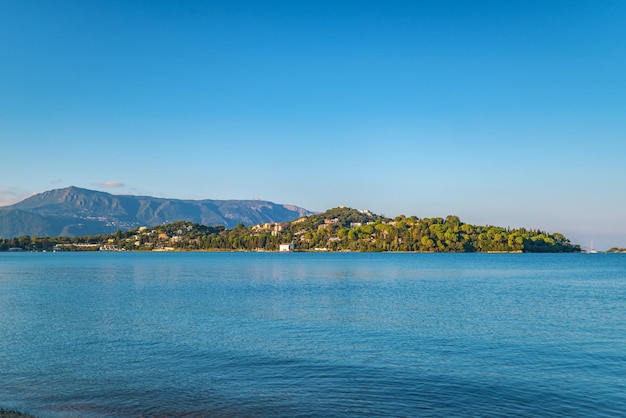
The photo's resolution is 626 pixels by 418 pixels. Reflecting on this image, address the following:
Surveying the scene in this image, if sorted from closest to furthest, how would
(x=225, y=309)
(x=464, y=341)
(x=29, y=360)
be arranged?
(x=29, y=360)
(x=464, y=341)
(x=225, y=309)

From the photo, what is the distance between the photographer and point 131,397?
23.6 m

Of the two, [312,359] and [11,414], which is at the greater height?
[312,359]

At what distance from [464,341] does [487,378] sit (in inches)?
369

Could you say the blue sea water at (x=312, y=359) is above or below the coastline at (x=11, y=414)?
above

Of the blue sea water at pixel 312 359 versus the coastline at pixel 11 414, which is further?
the blue sea water at pixel 312 359

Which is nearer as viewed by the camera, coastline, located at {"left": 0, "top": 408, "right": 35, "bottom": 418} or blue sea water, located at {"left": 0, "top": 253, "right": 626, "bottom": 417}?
coastline, located at {"left": 0, "top": 408, "right": 35, "bottom": 418}

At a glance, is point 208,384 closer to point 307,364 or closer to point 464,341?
point 307,364

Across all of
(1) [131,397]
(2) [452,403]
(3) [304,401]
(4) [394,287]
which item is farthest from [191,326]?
(4) [394,287]

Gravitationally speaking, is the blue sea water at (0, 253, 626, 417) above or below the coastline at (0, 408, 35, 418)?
above

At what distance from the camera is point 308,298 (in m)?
62.7

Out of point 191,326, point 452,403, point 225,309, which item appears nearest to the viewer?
point 452,403

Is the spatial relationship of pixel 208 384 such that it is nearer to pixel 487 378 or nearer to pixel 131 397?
pixel 131 397

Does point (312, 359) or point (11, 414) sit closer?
point (11, 414)

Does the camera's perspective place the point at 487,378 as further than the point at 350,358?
No
